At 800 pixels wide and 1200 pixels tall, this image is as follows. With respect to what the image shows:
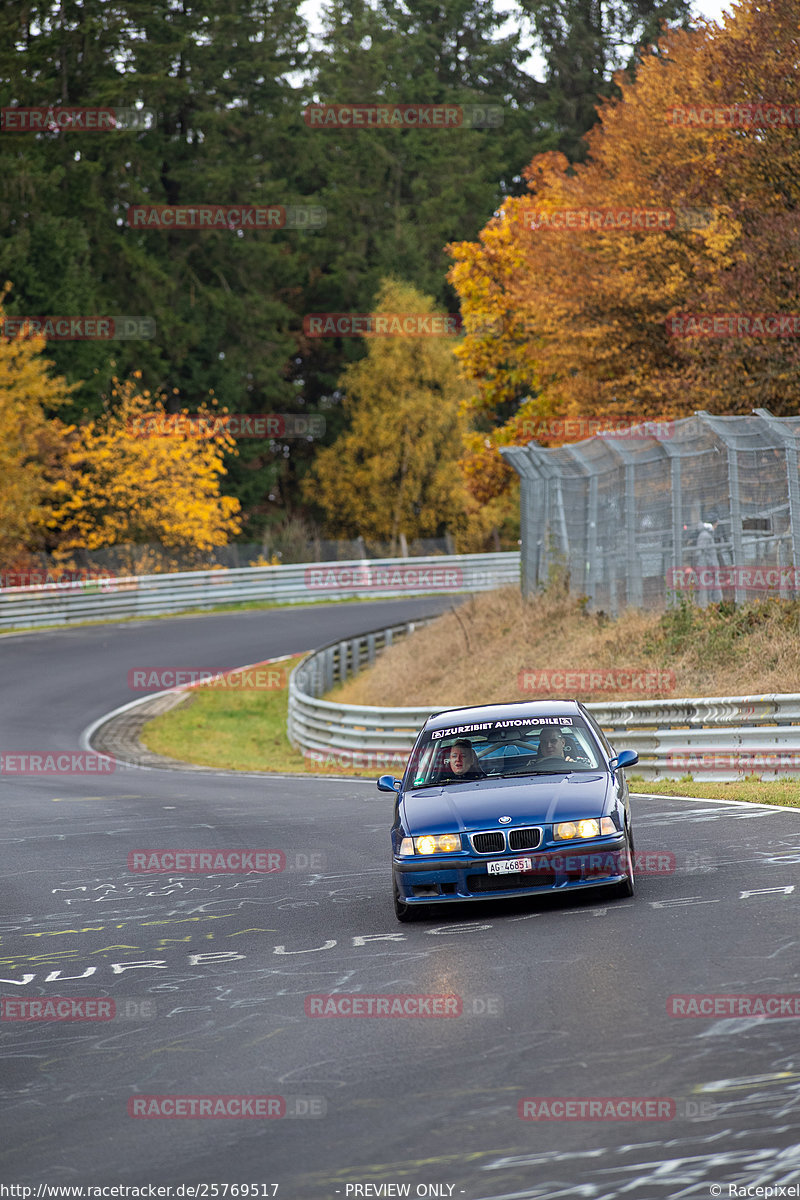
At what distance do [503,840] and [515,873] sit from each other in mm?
221

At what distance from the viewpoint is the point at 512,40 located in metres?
79.2

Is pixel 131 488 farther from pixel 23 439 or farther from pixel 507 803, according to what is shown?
pixel 507 803

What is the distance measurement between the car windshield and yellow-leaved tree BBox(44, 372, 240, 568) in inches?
1620

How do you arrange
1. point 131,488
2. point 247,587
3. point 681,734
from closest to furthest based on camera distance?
point 681,734
point 247,587
point 131,488

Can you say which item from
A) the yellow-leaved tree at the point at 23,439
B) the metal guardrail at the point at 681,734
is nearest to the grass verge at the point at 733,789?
the metal guardrail at the point at 681,734

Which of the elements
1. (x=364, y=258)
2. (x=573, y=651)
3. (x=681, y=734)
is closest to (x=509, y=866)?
(x=681, y=734)

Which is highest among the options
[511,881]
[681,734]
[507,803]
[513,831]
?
[507,803]

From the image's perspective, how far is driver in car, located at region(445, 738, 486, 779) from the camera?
1084 centimetres

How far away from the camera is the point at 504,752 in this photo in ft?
37.0

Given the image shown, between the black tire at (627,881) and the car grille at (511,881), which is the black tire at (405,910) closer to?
the car grille at (511,881)

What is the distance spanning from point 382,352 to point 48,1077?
6111cm

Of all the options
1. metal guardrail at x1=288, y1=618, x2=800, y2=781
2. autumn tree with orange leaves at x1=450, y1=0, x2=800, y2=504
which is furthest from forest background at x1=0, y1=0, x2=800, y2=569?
metal guardrail at x1=288, y1=618, x2=800, y2=781

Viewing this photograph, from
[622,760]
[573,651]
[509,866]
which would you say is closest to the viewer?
[509,866]

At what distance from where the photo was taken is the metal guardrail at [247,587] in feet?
135
